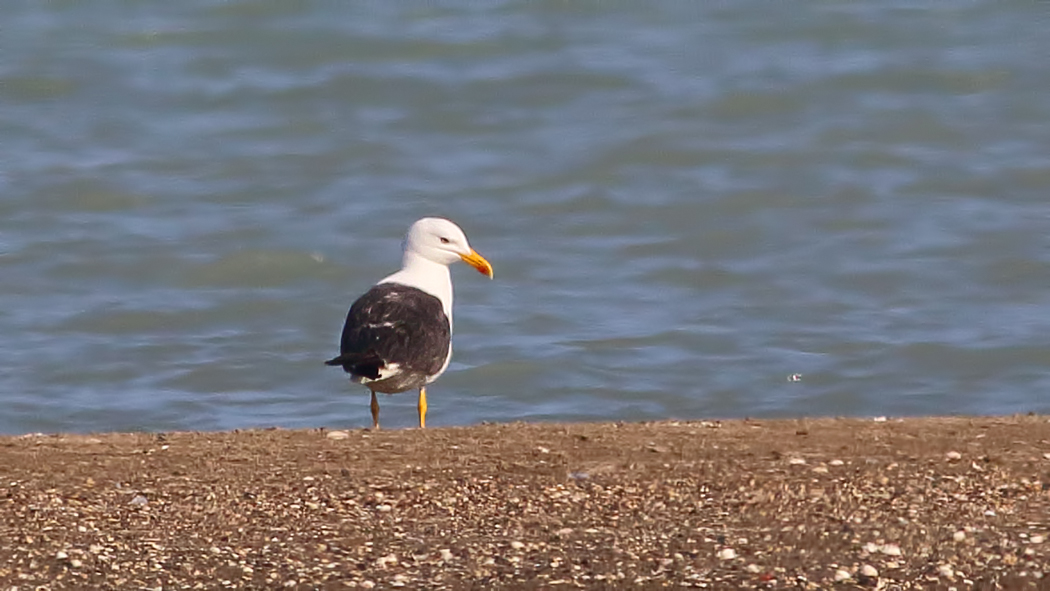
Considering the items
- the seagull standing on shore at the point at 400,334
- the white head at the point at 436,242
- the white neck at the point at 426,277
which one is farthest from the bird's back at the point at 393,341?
the white head at the point at 436,242

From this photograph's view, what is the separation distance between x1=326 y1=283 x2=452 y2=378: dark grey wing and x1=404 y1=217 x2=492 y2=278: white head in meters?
0.56

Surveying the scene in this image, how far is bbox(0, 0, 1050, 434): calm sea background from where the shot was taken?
33.7 ft

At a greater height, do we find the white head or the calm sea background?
the calm sea background

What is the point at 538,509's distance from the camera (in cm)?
599

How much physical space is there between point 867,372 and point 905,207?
2.66 meters

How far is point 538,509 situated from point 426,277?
300 centimetres

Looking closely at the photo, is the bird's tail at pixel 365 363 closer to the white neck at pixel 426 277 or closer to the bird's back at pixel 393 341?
the bird's back at pixel 393 341

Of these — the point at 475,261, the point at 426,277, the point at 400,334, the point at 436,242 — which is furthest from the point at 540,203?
the point at 400,334

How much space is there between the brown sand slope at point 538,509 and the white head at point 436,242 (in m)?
1.78

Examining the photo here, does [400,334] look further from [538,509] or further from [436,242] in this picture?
[538,509]

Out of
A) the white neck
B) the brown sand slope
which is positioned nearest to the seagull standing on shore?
the white neck

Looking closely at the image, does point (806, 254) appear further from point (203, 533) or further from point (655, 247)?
point (203, 533)

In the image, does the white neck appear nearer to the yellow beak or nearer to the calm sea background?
the yellow beak

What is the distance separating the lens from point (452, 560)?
18.0 feet
